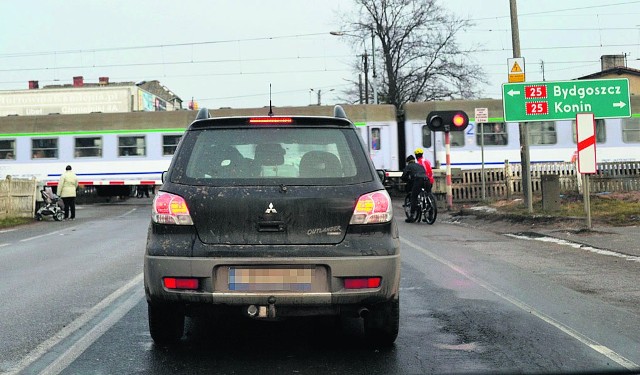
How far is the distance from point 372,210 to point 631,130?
27040mm

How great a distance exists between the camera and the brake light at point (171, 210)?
4.62 meters

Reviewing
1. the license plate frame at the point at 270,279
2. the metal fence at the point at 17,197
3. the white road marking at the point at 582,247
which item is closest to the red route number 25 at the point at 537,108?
the white road marking at the point at 582,247

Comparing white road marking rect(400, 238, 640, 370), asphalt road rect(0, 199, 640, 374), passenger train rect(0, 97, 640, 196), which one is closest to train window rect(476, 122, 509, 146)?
passenger train rect(0, 97, 640, 196)

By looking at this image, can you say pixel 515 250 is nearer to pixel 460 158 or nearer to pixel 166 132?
pixel 460 158

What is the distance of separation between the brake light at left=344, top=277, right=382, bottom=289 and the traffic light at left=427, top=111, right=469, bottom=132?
53.9ft

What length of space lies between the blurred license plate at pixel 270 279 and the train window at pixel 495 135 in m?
25.4

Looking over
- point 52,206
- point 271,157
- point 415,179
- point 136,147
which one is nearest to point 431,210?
point 415,179

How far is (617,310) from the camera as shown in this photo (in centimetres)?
643

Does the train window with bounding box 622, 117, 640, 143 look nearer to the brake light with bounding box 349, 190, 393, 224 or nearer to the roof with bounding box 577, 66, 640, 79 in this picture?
the brake light with bounding box 349, 190, 393, 224

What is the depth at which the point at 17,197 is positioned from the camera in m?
22.4

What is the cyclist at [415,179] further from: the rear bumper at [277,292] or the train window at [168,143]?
the train window at [168,143]

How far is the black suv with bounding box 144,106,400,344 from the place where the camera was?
446cm

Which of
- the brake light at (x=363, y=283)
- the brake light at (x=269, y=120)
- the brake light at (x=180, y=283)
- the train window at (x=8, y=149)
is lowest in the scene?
the brake light at (x=363, y=283)

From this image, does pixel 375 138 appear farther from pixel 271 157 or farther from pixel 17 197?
pixel 271 157
